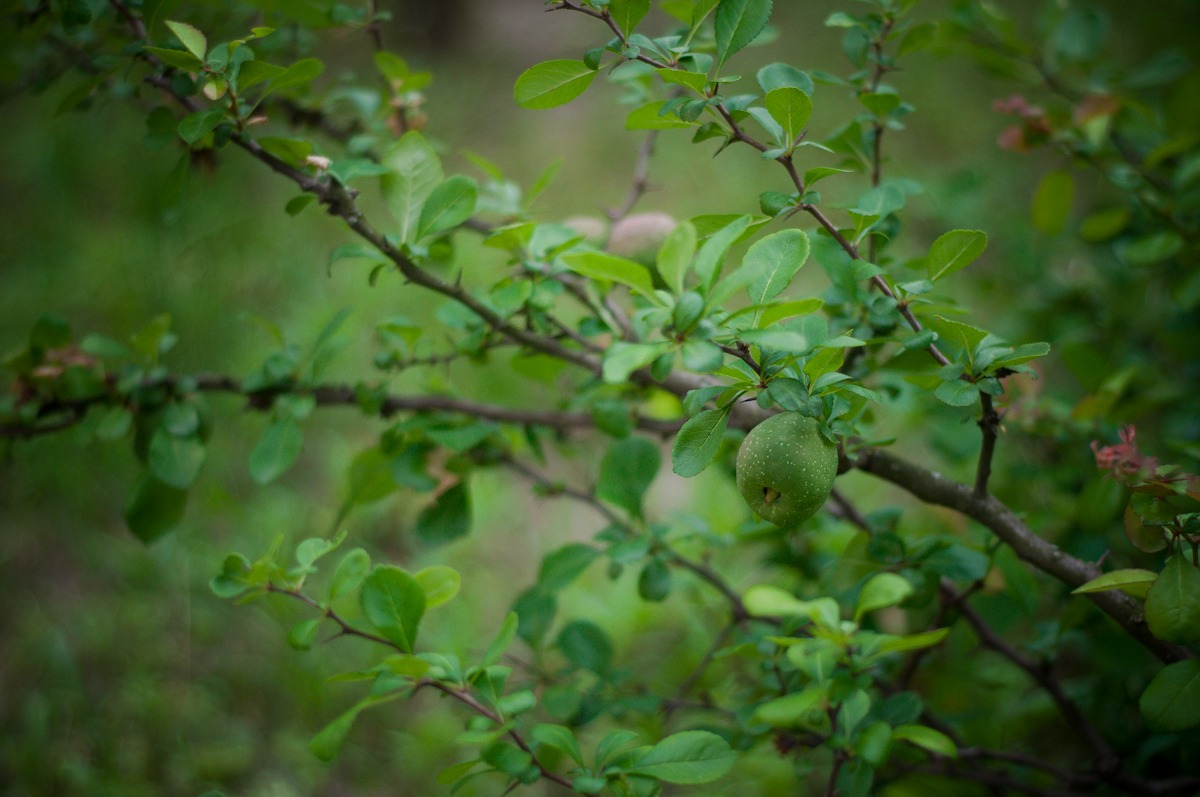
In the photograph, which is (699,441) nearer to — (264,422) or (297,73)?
(297,73)

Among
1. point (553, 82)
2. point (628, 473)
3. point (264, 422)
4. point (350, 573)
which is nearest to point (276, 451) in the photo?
point (350, 573)

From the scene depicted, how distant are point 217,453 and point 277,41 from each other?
0.92 meters

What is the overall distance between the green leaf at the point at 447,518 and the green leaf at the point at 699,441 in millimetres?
395

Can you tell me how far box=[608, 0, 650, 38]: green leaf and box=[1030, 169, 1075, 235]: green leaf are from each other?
0.68 metres

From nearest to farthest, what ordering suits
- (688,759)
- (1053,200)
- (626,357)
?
1. (626,357)
2. (688,759)
3. (1053,200)

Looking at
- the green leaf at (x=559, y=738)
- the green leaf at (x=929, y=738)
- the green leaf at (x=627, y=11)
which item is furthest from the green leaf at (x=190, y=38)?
the green leaf at (x=929, y=738)

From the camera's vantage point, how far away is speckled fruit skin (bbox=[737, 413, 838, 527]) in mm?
526

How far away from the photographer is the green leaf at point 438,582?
24.2 inches

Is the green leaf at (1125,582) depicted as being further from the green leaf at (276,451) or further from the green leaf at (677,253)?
the green leaf at (276,451)

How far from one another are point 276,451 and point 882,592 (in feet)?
1.90

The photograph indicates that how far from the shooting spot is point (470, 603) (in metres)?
1.37

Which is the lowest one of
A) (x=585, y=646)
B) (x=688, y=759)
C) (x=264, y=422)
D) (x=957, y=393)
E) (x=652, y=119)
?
(x=264, y=422)

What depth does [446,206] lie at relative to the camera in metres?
0.69

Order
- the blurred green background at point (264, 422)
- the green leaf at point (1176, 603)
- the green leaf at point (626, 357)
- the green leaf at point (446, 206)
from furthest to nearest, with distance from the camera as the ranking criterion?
1. the blurred green background at point (264, 422)
2. the green leaf at point (446, 206)
3. the green leaf at point (1176, 603)
4. the green leaf at point (626, 357)
